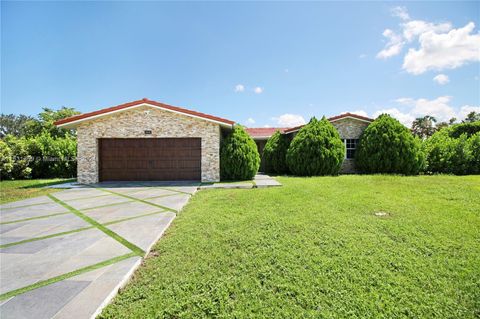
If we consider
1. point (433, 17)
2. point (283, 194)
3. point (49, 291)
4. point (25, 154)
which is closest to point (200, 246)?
point (49, 291)

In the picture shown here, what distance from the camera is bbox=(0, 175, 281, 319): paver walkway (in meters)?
2.13

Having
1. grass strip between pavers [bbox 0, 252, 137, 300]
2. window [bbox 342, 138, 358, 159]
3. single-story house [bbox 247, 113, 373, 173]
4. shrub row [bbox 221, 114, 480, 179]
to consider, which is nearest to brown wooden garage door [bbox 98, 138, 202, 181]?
shrub row [bbox 221, 114, 480, 179]

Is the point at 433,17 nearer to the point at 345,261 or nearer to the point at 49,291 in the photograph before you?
the point at 345,261

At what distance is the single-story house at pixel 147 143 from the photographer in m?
10.1

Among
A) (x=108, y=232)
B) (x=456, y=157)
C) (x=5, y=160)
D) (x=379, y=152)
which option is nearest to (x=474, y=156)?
(x=456, y=157)

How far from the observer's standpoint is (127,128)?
33.3 feet

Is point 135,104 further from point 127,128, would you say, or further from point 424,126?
point 424,126

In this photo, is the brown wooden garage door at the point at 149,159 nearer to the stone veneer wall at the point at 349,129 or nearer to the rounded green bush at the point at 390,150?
the stone veneer wall at the point at 349,129

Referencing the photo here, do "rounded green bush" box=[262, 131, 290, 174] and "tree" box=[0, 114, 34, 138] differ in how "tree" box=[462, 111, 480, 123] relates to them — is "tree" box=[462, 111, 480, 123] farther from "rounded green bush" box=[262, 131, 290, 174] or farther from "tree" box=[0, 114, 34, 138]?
"tree" box=[0, 114, 34, 138]

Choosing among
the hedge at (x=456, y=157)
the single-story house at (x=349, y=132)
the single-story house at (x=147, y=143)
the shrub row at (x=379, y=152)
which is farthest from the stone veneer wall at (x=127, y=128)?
the hedge at (x=456, y=157)

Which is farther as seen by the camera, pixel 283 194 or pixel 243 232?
pixel 283 194

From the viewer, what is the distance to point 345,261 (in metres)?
2.85

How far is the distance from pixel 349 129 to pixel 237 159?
27.3 ft

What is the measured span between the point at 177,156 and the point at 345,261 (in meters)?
9.22
